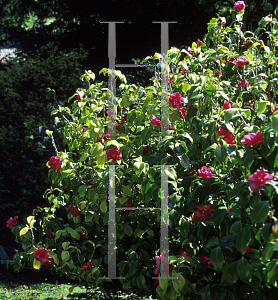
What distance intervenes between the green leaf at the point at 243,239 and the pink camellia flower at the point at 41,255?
1.38 meters

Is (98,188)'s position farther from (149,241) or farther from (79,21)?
(79,21)

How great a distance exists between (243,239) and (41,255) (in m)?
1.43

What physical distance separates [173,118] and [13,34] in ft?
26.4

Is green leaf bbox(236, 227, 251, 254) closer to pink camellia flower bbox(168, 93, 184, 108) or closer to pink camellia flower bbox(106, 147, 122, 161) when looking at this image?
pink camellia flower bbox(168, 93, 184, 108)

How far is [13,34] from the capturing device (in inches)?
339

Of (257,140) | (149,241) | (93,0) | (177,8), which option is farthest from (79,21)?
(257,140)

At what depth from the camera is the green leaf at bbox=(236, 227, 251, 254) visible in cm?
135

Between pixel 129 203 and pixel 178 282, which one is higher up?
pixel 129 203

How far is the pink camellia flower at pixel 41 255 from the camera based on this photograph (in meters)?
2.23

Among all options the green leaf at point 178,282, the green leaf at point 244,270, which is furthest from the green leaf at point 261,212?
the green leaf at point 178,282

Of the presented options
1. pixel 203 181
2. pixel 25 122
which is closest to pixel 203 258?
pixel 203 181

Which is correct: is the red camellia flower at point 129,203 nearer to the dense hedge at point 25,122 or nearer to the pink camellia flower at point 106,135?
the pink camellia flower at point 106,135

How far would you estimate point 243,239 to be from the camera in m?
1.36

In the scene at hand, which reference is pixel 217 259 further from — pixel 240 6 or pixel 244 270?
pixel 240 6
